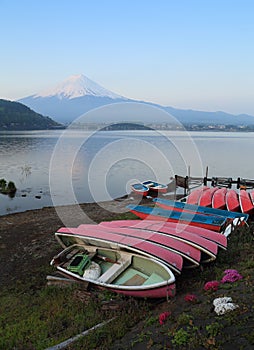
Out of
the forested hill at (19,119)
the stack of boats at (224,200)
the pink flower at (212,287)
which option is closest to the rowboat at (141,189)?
the stack of boats at (224,200)

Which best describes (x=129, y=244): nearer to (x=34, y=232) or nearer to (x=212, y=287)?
(x=212, y=287)

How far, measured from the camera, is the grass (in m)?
4.71

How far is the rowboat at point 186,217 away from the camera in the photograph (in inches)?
477

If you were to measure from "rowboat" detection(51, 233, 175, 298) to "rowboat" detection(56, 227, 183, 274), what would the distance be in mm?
153

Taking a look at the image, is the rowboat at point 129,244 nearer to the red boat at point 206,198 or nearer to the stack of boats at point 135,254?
the stack of boats at point 135,254

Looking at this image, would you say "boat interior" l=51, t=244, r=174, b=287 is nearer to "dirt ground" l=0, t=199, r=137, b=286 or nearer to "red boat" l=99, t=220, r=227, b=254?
"red boat" l=99, t=220, r=227, b=254

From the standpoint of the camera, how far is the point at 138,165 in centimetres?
4622

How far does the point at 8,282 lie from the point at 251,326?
7.24 metres

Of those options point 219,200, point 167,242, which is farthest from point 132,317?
point 219,200

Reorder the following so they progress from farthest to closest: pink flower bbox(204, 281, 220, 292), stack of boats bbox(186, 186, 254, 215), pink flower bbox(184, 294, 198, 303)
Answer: stack of boats bbox(186, 186, 254, 215), pink flower bbox(204, 281, 220, 292), pink flower bbox(184, 294, 198, 303)

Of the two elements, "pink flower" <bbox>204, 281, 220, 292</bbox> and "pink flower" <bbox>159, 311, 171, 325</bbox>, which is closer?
"pink flower" <bbox>159, 311, 171, 325</bbox>

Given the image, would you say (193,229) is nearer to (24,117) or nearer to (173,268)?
(173,268)

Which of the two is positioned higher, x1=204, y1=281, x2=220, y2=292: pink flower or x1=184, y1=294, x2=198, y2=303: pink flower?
x1=204, y1=281, x2=220, y2=292: pink flower

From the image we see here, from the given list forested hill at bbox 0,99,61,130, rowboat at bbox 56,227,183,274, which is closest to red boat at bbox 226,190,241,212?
rowboat at bbox 56,227,183,274
